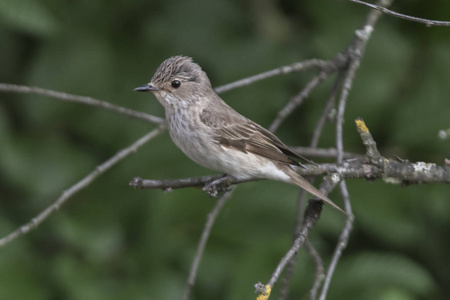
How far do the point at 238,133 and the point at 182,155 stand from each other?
959 mm

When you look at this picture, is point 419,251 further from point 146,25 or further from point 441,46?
point 146,25

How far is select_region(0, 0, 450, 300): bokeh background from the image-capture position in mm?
4004

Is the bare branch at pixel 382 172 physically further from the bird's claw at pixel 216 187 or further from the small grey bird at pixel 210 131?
the small grey bird at pixel 210 131

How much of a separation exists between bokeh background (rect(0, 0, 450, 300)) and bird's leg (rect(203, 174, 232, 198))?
0.86 m

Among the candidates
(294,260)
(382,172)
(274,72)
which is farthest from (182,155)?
(382,172)

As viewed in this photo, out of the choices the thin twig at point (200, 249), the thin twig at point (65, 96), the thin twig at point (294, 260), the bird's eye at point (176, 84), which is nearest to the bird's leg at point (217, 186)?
the thin twig at point (200, 249)

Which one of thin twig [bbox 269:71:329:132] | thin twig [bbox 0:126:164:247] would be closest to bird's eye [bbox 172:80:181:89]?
thin twig [bbox 0:126:164:247]

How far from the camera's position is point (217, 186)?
3141mm

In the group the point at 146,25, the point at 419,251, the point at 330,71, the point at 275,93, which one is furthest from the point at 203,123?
the point at 419,251

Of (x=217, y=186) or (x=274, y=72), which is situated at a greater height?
(x=274, y=72)

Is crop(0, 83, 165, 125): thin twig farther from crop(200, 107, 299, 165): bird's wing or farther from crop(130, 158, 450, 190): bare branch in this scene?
crop(130, 158, 450, 190): bare branch

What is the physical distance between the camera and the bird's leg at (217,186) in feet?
10.1

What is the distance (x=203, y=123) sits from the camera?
11.9ft

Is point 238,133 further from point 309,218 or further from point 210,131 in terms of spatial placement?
point 309,218
